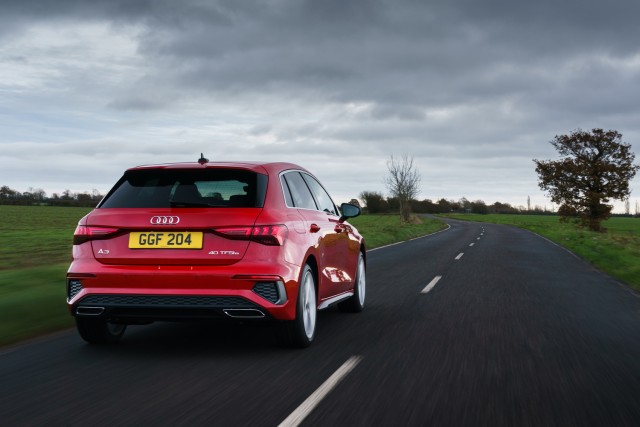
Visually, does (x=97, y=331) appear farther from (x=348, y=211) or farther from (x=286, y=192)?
(x=348, y=211)

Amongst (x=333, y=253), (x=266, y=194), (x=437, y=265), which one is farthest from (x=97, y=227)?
(x=437, y=265)

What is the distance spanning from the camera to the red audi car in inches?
199

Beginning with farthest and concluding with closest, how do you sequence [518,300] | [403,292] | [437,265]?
1. [437,265]
2. [403,292]
3. [518,300]

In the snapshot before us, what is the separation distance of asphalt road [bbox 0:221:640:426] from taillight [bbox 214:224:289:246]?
100 cm

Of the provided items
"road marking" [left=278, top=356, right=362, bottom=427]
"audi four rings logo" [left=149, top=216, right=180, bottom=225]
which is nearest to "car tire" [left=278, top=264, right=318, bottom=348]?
"road marking" [left=278, top=356, right=362, bottom=427]

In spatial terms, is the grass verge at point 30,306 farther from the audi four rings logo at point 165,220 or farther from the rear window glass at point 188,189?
the audi four rings logo at point 165,220

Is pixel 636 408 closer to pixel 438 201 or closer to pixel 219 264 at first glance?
pixel 219 264

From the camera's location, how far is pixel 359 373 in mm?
4820

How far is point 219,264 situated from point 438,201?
178173 mm

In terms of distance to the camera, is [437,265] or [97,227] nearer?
[97,227]

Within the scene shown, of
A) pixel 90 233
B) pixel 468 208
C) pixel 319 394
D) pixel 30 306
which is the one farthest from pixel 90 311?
pixel 468 208

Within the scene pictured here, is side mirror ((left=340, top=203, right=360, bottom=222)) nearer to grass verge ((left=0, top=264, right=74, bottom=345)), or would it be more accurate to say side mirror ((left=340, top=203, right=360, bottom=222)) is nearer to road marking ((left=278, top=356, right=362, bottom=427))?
road marking ((left=278, top=356, right=362, bottom=427))

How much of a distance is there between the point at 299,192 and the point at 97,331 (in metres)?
2.32

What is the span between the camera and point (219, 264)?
509cm
